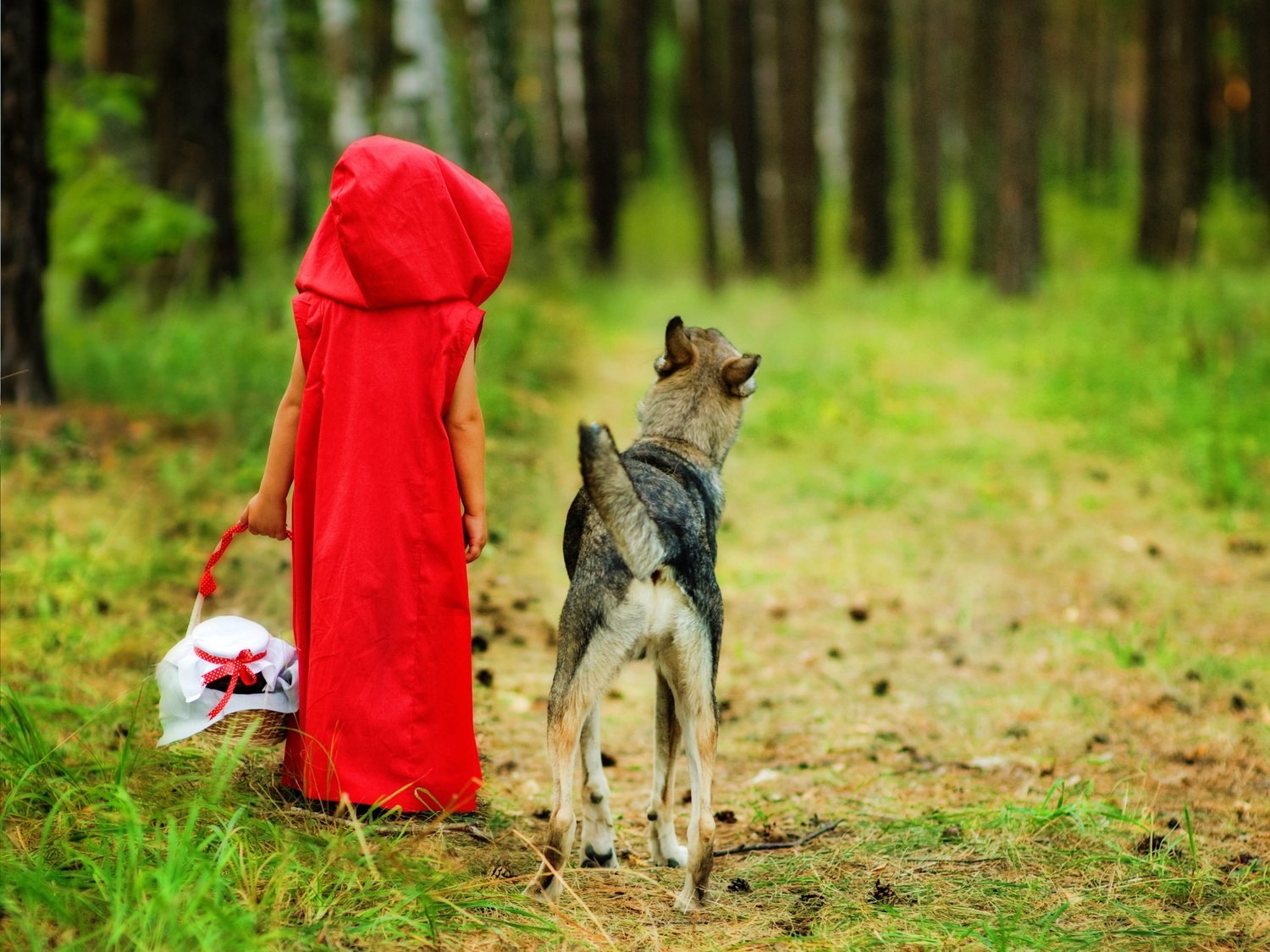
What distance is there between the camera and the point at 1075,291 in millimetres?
16516

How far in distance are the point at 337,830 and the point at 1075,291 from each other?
1523cm

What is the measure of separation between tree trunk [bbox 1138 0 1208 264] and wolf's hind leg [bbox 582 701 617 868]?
17.1 meters

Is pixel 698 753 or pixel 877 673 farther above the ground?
pixel 698 753

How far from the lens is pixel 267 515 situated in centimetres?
382

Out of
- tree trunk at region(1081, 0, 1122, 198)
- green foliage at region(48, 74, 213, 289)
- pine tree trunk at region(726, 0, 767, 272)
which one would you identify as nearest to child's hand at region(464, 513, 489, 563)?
green foliage at region(48, 74, 213, 289)

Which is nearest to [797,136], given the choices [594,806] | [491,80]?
[491,80]

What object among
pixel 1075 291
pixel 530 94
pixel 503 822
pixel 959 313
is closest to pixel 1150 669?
pixel 503 822

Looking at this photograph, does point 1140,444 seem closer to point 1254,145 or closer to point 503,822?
point 503,822

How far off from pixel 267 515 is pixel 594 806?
1432 mm

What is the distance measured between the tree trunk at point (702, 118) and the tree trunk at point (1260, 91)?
35.9ft

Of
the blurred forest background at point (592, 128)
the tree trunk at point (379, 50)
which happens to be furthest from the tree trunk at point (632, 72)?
the tree trunk at point (379, 50)

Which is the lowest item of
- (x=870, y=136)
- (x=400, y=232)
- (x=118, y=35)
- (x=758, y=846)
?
(x=758, y=846)

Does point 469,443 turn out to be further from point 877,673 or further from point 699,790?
point 877,673

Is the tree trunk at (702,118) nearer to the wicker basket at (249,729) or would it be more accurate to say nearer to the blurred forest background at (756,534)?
the blurred forest background at (756,534)
